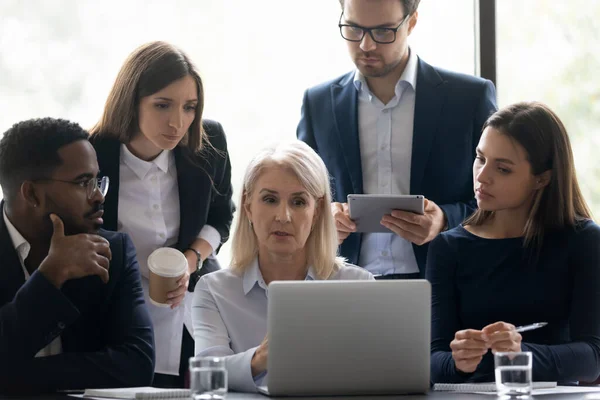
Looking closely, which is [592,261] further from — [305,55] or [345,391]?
[305,55]

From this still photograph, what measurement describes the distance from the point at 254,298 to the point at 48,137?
0.79 metres

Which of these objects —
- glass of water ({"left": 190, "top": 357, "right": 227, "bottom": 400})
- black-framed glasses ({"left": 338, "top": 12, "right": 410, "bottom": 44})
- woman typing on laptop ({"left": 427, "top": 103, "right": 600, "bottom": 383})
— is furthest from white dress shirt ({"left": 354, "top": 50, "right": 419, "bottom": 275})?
glass of water ({"left": 190, "top": 357, "right": 227, "bottom": 400})

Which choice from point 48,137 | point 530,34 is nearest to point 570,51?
point 530,34

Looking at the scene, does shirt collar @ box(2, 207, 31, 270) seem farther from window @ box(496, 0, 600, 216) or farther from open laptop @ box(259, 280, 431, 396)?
window @ box(496, 0, 600, 216)

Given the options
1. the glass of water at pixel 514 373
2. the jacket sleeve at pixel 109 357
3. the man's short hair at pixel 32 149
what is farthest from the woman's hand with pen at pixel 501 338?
the man's short hair at pixel 32 149

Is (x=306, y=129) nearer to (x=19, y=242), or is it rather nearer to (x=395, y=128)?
(x=395, y=128)

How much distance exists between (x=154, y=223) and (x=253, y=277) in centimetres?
62

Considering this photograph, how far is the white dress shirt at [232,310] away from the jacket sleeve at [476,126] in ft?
2.00

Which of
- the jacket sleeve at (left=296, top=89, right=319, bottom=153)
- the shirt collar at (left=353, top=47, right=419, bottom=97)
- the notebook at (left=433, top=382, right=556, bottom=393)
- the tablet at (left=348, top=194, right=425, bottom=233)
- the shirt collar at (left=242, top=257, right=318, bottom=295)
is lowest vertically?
the notebook at (left=433, top=382, right=556, bottom=393)

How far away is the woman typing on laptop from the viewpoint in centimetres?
280

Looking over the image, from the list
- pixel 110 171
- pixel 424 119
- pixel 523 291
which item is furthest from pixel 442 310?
pixel 110 171

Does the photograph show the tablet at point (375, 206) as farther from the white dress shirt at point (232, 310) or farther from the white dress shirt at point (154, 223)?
the white dress shirt at point (154, 223)

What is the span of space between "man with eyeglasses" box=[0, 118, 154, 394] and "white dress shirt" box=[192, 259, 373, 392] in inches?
6.7

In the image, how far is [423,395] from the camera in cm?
217
